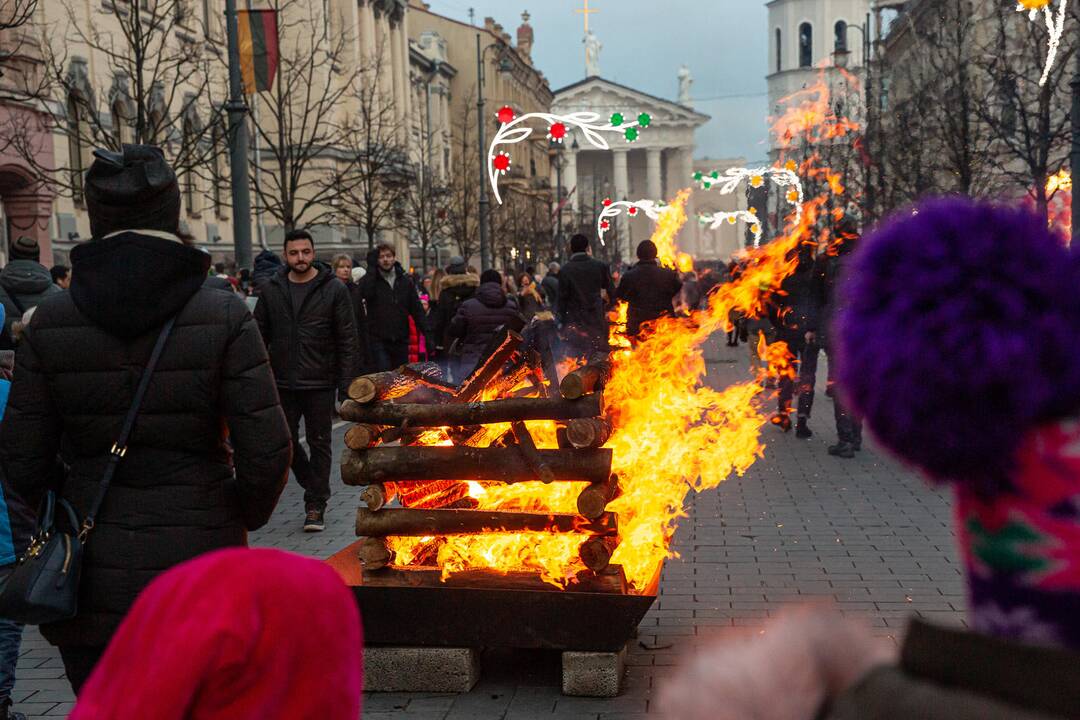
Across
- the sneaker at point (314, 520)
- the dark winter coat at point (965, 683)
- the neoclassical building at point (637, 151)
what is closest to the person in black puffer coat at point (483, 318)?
the sneaker at point (314, 520)

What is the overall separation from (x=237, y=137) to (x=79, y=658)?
14577 millimetres

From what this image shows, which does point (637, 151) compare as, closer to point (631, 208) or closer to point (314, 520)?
point (631, 208)

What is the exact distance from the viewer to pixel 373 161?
33.7 m

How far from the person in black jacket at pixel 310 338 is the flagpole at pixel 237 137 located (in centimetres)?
826

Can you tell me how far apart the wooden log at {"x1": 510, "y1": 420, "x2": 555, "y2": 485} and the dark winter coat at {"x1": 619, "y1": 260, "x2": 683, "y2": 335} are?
32.6 ft

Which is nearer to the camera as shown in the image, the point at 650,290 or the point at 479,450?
the point at 479,450

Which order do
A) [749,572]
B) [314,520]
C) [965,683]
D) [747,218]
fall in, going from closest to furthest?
1. [965,683]
2. [749,572]
3. [314,520]
4. [747,218]

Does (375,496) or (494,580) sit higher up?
(375,496)

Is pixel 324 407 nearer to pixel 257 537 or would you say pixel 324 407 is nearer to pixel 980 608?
pixel 257 537

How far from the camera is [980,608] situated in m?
1.65

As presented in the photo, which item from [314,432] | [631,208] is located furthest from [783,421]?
[631,208]

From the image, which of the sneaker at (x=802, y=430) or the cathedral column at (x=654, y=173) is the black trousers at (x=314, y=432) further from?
the cathedral column at (x=654, y=173)

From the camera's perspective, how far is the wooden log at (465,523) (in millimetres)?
5676

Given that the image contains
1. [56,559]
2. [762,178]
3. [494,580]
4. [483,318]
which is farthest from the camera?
[762,178]
